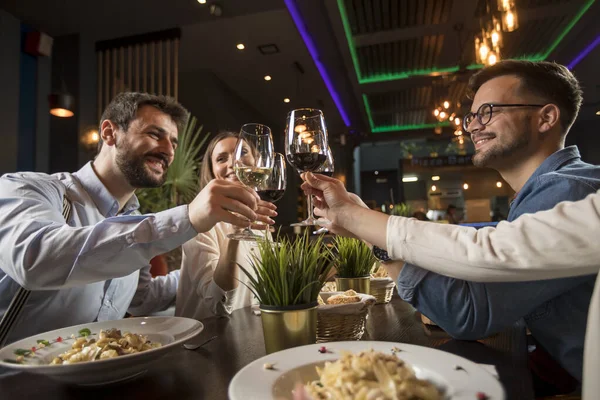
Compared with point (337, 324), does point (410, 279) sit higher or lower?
higher

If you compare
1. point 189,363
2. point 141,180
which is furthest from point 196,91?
point 189,363

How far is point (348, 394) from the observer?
53 cm

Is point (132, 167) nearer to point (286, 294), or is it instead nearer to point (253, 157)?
point (253, 157)

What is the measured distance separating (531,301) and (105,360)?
856 mm

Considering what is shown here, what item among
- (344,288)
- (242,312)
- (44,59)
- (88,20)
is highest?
(88,20)

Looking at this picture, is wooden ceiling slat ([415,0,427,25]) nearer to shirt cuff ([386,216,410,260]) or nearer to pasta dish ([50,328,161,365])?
shirt cuff ([386,216,410,260])

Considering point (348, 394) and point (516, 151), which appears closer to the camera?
point (348, 394)

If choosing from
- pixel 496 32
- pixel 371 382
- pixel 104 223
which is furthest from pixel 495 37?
pixel 371 382

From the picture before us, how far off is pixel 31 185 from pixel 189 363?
1.03m

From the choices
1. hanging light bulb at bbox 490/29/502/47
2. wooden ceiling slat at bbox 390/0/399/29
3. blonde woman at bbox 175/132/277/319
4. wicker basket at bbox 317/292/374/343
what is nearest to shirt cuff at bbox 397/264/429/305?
wicker basket at bbox 317/292/374/343

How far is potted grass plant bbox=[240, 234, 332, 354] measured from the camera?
802 mm

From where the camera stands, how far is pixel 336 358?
688mm

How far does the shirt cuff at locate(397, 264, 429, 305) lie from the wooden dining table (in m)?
0.13

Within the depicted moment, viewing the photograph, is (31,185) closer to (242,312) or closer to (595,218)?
(242,312)
